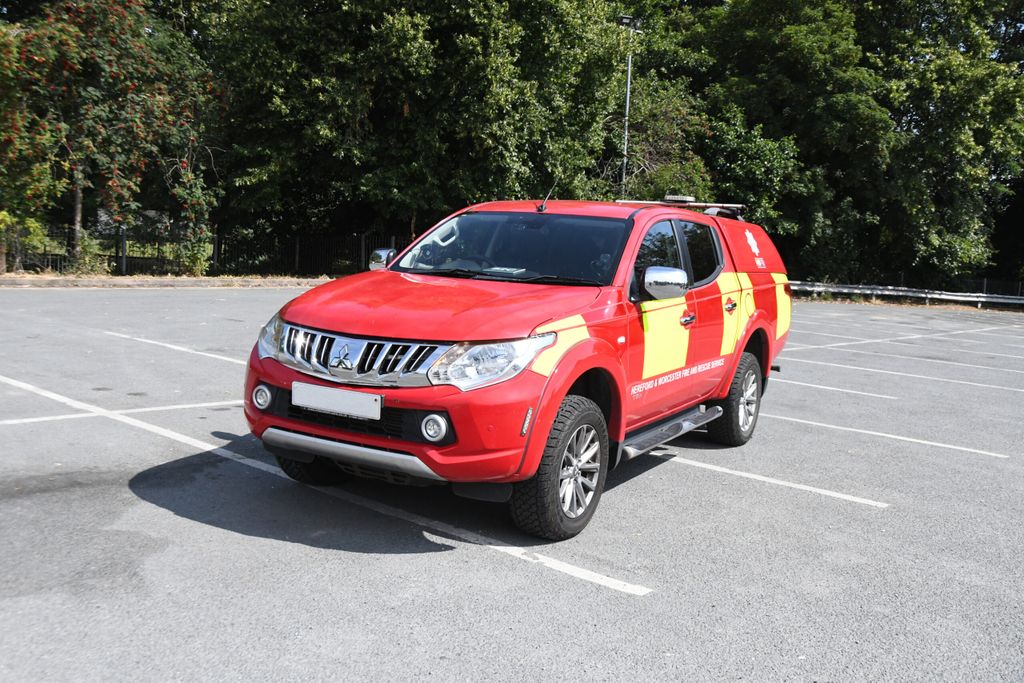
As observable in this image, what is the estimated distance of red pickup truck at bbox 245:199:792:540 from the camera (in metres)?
4.47

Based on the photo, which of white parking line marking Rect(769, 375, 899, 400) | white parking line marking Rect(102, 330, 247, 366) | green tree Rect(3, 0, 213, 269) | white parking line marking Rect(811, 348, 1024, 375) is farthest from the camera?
green tree Rect(3, 0, 213, 269)

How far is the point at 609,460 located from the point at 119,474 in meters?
2.99

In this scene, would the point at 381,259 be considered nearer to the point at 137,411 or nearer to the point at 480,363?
the point at 480,363

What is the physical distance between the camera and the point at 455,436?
4.41 m

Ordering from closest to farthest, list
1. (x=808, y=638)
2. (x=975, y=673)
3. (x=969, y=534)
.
A: (x=975, y=673), (x=808, y=638), (x=969, y=534)

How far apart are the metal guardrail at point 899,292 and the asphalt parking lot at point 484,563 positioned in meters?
26.8

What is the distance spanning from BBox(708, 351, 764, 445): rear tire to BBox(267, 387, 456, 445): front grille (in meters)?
3.45

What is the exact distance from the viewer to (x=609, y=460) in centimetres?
540

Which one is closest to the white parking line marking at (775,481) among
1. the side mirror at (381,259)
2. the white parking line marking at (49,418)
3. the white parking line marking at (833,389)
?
the side mirror at (381,259)

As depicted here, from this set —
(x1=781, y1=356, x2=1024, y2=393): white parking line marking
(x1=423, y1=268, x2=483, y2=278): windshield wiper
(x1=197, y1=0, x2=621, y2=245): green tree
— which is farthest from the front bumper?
(x1=197, y1=0, x2=621, y2=245): green tree

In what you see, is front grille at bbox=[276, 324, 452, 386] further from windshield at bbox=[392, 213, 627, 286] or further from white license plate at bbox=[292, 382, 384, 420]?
windshield at bbox=[392, 213, 627, 286]

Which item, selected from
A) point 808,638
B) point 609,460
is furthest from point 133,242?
point 808,638

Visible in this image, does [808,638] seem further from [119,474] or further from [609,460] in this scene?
[119,474]

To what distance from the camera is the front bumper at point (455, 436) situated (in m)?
4.41
